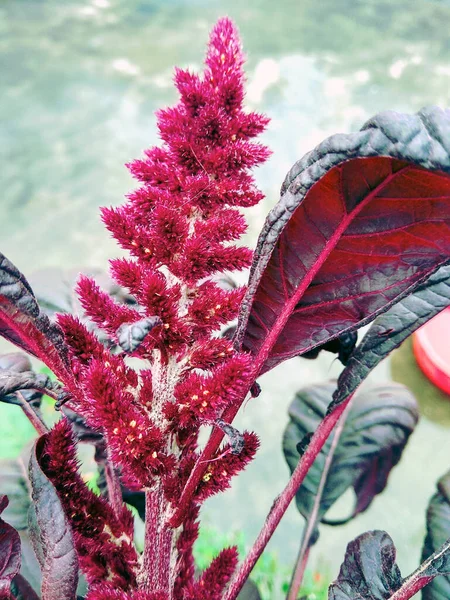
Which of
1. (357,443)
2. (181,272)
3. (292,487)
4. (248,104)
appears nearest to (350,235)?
(181,272)

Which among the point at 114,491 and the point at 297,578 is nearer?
the point at 114,491

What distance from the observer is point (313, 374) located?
132 cm

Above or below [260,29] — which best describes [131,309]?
below

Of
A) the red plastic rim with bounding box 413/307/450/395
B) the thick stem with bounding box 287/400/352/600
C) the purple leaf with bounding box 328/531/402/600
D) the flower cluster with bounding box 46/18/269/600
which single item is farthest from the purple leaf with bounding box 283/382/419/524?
the red plastic rim with bounding box 413/307/450/395

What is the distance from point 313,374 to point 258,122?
3.19ft

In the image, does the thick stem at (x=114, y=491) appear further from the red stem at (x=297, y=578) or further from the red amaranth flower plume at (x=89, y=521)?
the red stem at (x=297, y=578)

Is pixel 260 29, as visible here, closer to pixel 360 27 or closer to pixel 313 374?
pixel 360 27

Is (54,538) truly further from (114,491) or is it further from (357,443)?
(357,443)

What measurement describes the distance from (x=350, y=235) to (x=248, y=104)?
1.50m

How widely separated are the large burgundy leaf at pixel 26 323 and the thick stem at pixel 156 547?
0.11 metres

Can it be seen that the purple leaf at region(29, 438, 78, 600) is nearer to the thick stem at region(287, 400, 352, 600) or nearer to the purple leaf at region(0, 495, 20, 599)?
the purple leaf at region(0, 495, 20, 599)

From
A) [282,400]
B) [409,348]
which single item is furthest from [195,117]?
[409,348]

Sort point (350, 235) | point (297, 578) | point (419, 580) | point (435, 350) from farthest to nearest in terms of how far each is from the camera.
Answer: point (435, 350) → point (297, 578) → point (419, 580) → point (350, 235)

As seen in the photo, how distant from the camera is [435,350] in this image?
1.21 meters
